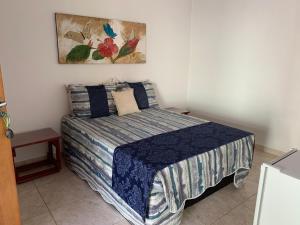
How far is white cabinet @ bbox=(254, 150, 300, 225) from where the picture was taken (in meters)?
1.10

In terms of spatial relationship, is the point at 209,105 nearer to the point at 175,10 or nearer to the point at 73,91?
the point at 175,10

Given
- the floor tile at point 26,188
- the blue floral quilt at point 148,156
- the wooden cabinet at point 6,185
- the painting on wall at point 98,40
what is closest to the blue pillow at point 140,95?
the painting on wall at point 98,40

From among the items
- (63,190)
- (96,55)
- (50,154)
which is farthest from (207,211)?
(96,55)

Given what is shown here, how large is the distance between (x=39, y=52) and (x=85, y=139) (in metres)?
1.20

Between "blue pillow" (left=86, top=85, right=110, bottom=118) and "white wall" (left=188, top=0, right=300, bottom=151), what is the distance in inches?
76.0

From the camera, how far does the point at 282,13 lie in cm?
295

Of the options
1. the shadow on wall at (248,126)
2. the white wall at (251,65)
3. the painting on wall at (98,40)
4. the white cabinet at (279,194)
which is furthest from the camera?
the shadow on wall at (248,126)

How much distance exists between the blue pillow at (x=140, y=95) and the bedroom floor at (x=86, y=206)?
137cm

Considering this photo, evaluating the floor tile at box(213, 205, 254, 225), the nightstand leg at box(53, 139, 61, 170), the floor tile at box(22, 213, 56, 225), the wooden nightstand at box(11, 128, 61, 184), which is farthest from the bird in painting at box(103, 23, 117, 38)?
the floor tile at box(213, 205, 254, 225)

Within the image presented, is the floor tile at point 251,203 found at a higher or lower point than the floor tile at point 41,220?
higher

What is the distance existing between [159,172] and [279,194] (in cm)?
79

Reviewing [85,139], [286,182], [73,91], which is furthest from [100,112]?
[286,182]

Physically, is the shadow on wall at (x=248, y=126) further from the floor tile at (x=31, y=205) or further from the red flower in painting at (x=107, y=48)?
the floor tile at (x=31, y=205)

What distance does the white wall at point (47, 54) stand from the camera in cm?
254
